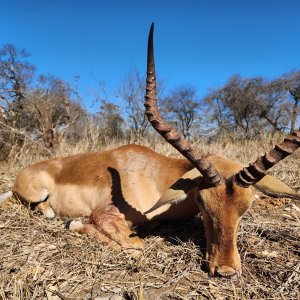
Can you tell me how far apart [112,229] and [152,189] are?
0.77 meters

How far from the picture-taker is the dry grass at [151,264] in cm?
308

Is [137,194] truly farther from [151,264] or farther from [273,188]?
[273,188]

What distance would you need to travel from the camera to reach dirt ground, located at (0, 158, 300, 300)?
308 cm

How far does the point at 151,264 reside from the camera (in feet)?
11.9

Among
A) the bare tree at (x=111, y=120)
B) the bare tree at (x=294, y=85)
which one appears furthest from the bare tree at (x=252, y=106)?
the bare tree at (x=111, y=120)

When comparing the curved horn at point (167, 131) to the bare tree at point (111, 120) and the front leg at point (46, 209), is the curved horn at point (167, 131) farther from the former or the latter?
the bare tree at point (111, 120)

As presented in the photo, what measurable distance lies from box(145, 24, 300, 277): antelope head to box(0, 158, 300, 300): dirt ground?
0.18 metres

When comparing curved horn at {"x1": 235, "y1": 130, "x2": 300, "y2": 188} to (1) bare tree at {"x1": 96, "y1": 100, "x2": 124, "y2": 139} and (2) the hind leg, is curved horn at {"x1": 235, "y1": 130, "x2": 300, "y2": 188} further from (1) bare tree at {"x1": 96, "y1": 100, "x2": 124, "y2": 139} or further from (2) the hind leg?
(1) bare tree at {"x1": 96, "y1": 100, "x2": 124, "y2": 139}

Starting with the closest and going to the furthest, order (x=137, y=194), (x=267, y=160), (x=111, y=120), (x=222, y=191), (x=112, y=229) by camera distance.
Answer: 1. (x=267, y=160)
2. (x=222, y=191)
3. (x=112, y=229)
4. (x=137, y=194)
5. (x=111, y=120)

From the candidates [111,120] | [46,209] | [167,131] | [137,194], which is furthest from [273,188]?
[111,120]

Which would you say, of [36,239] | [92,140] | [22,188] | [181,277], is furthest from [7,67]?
[181,277]

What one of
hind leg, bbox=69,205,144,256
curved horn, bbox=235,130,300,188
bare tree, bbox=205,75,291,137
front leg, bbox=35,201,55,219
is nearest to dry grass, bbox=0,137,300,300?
hind leg, bbox=69,205,144,256

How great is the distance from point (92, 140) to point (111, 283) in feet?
26.7

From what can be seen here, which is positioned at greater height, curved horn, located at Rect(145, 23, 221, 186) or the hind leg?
curved horn, located at Rect(145, 23, 221, 186)
